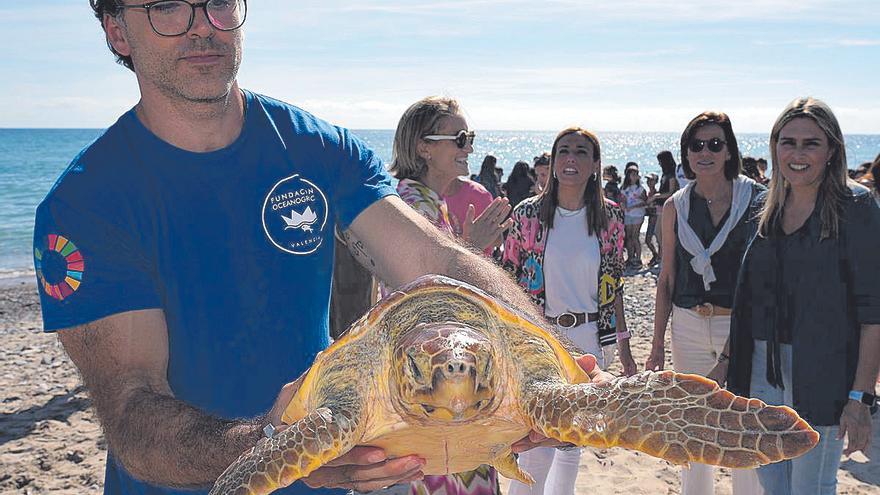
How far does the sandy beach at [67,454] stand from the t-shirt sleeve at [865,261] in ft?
6.92

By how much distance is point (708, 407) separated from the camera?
1705mm

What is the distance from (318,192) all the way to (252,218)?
0.26 m

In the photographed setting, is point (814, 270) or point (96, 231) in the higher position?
point (96, 231)

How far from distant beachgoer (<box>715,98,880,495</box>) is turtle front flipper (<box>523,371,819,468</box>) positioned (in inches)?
77.0

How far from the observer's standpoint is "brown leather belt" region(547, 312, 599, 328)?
4.21 metres

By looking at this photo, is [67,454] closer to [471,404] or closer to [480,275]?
[480,275]

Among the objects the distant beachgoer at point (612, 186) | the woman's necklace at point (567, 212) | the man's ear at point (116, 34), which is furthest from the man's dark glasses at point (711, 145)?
the distant beachgoer at point (612, 186)

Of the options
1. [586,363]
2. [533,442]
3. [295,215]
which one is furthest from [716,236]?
[295,215]

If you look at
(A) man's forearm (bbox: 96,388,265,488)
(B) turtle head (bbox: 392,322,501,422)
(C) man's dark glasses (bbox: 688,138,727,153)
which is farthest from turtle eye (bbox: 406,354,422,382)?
(C) man's dark glasses (bbox: 688,138,727,153)

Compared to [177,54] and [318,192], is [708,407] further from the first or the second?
[177,54]

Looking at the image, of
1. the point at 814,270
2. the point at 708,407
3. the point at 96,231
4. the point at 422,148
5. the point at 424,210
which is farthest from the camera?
the point at 422,148

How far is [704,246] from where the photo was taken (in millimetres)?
4254

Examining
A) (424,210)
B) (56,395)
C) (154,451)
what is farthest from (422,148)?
(56,395)

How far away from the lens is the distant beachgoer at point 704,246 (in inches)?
164
